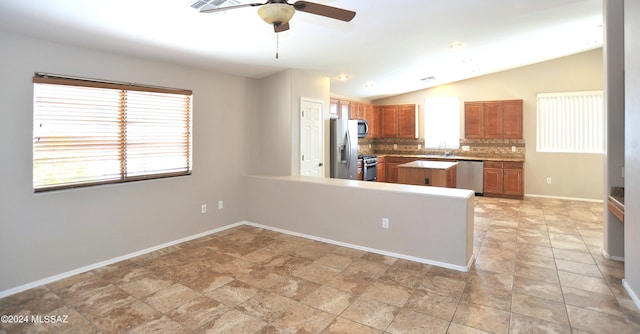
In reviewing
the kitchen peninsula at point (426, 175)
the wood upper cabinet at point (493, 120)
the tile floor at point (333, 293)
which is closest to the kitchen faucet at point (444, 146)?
the wood upper cabinet at point (493, 120)

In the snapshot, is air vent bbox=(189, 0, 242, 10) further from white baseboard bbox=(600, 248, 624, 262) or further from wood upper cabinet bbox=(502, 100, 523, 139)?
wood upper cabinet bbox=(502, 100, 523, 139)

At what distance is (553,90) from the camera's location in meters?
7.08

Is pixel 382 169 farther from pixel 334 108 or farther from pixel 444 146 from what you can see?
pixel 334 108

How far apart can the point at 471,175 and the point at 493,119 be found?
142cm

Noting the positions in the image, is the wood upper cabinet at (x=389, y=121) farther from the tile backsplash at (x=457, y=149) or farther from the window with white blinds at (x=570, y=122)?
the window with white blinds at (x=570, y=122)

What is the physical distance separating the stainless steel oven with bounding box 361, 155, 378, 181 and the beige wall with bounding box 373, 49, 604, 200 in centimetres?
283

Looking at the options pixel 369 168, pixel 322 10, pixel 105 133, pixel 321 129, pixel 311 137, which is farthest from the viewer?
pixel 369 168

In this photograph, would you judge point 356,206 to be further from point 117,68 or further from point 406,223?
point 117,68

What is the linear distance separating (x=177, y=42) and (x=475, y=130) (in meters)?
6.79

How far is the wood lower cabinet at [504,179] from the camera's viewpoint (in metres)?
7.06

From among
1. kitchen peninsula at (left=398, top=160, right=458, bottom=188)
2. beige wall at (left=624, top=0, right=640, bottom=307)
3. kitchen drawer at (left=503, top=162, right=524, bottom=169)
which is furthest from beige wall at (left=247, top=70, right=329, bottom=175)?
kitchen drawer at (left=503, top=162, right=524, bottom=169)

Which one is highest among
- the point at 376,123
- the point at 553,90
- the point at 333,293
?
the point at 553,90

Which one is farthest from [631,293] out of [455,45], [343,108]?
[343,108]

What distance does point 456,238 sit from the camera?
3.46m
